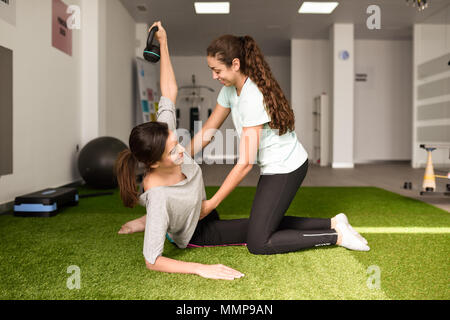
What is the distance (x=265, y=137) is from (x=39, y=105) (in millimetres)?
2400

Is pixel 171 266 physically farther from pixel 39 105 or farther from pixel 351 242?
pixel 39 105

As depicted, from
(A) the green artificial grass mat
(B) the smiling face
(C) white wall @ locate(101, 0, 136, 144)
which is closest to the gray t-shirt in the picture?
(A) the green artificial grass mat

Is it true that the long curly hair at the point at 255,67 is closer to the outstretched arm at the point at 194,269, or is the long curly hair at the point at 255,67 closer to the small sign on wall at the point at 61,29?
the outstretched arm at the point at 194,269

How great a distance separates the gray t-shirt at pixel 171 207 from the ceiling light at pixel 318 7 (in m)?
5.03

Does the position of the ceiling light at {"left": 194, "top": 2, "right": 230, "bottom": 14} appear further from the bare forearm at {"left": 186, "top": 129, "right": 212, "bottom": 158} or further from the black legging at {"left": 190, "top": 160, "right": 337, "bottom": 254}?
the black legging at {"left": 190, "top": 160, "right": 337, "bottom": 254}

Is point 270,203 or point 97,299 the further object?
point 270,203

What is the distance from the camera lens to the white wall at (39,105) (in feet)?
9.29

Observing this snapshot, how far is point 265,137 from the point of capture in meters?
1.59

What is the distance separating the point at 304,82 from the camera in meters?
8.10

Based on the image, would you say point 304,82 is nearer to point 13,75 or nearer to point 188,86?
point 188,86

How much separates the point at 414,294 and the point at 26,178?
2.87 metres

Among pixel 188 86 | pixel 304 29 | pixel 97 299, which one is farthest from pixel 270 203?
pixel 188 86

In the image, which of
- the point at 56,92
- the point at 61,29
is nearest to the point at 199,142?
the point at 56,92

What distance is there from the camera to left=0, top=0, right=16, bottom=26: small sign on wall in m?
2.62
